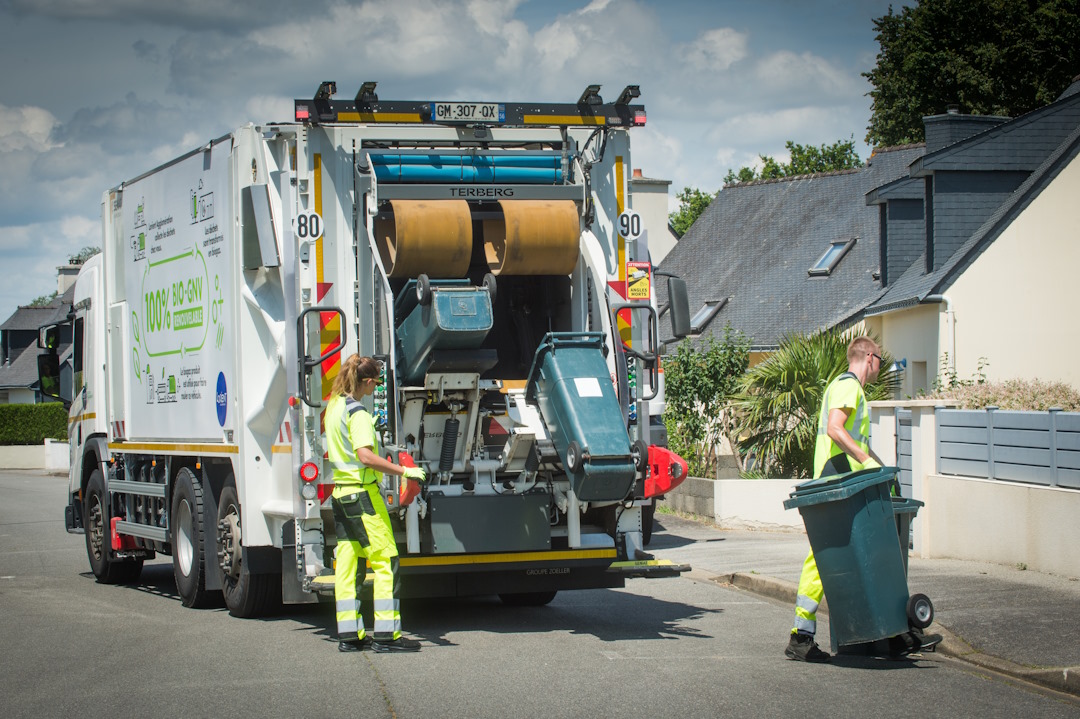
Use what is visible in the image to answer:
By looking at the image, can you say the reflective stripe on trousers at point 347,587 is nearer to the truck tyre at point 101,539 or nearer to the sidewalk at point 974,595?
the sidewalk at point 974,595

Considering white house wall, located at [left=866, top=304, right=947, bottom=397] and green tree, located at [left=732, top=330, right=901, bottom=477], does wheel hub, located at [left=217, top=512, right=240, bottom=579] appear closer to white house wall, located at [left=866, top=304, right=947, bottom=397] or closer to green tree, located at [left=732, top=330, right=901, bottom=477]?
green tree, located at [left=732, top=330, right=901, bottom=477]

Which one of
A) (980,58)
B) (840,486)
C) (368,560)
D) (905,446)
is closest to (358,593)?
(368,560)

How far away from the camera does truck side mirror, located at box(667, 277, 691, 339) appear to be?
924 cm

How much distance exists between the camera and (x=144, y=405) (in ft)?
38.3

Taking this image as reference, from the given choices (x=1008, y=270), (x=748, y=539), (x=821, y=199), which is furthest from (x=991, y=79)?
(x=748, y=539)

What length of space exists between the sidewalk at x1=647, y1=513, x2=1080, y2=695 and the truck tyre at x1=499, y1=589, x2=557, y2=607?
178 centimetres

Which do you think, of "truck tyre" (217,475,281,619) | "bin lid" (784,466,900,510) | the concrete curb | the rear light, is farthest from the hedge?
"bin lid" (784,466,900,510)

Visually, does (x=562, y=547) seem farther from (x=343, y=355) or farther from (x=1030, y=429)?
(x=1030, y=429)

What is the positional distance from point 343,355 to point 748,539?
712 cm

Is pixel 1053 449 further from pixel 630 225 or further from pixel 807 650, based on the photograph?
pixel 807 650

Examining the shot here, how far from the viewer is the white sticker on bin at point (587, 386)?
8.43 metres

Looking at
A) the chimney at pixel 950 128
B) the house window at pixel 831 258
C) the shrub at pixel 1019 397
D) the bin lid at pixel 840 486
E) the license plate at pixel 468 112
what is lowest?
the bin lid at pixel 840 486

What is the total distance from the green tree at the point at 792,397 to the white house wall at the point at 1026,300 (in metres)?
3.74

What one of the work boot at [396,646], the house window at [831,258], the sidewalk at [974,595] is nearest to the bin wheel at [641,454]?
the sidewalk at [974,595]
